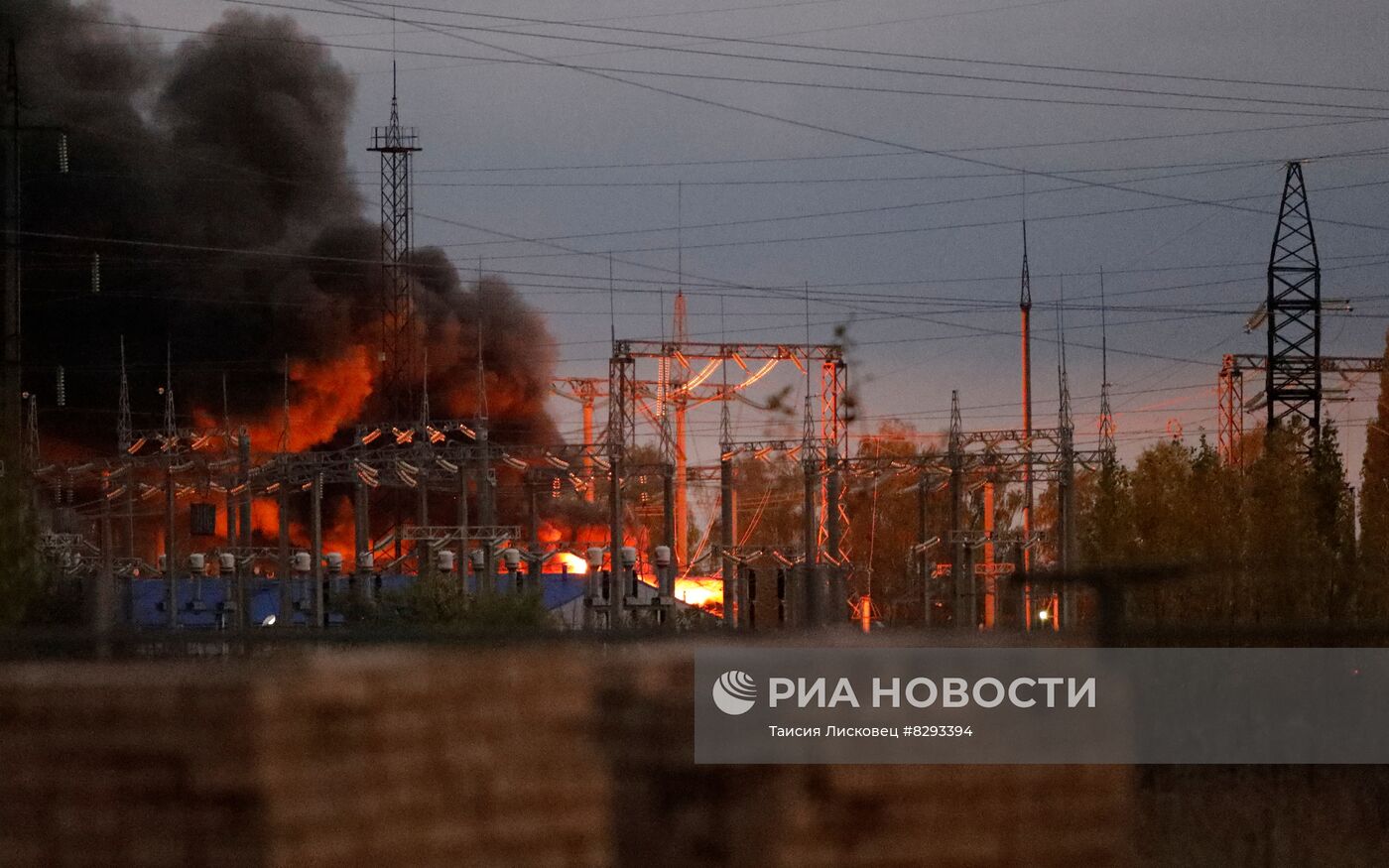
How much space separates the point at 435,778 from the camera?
6.81 meters

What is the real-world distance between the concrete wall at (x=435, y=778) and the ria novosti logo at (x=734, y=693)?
5.4 inches

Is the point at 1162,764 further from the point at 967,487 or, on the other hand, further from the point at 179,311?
the point at 179,311

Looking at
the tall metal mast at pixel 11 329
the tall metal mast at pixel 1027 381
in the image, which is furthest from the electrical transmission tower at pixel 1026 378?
the tall metal mast at pixel 11 329

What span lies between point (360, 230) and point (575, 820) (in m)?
69.5

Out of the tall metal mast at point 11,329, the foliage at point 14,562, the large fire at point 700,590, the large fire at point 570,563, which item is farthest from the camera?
the large fire at point 570,563

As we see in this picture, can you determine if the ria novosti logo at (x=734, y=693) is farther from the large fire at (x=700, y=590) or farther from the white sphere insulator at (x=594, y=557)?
the large fire at (x=700, y=590)

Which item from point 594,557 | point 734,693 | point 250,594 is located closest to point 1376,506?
point 594,557

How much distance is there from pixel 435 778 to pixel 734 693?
126 centimetres

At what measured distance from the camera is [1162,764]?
7.75 metres

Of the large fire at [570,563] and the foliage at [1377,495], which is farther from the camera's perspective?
the large fire at [570,563]

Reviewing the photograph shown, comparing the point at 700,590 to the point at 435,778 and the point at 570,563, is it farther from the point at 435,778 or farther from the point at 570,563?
the point at 435,778

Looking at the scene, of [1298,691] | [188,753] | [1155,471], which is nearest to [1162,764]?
[1298,691]

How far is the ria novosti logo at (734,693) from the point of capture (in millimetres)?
6852

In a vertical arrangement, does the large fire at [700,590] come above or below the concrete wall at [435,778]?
below
